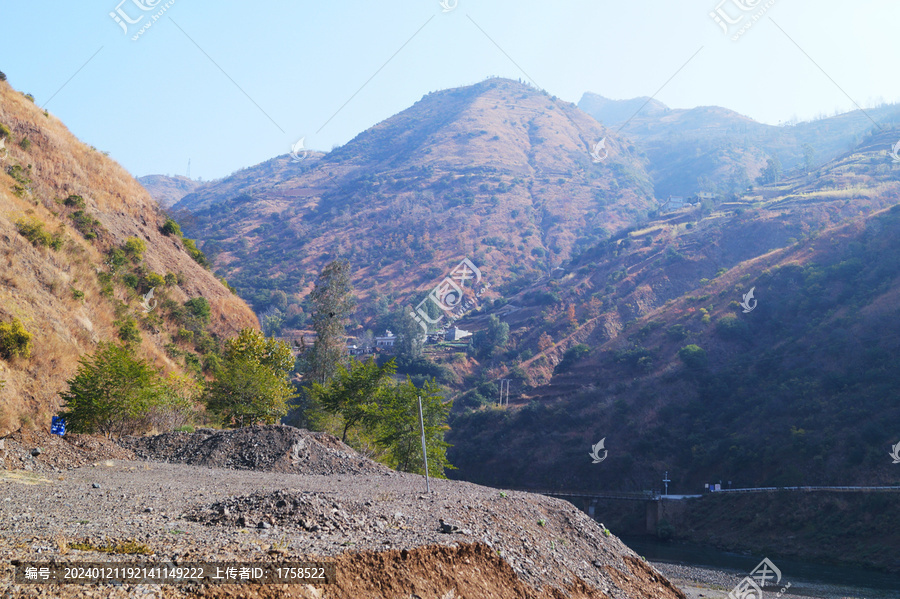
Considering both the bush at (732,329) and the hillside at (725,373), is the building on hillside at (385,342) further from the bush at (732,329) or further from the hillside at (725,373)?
the bush at (732,329)

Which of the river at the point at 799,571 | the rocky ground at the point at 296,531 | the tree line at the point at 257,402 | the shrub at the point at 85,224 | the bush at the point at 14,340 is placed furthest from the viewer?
the shrub at the point at 85,224

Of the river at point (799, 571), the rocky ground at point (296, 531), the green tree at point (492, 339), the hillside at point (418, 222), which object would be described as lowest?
the rocky ground at point (296, 531)

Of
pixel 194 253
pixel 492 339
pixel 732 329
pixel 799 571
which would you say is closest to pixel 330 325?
pixel 194 253

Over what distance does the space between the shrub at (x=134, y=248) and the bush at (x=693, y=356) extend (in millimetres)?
53140

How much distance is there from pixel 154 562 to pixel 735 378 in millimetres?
61640

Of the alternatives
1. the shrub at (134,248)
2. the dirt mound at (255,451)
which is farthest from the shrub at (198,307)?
the dirt mound at (255,451)

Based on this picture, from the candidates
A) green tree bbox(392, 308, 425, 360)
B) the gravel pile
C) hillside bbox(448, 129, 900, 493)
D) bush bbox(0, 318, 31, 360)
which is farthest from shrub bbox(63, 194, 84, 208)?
green tree bbox(392, 308, 425, 360)

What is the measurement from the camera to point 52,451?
15.9 meters

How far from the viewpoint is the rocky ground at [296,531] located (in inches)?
265

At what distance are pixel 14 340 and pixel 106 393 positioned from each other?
4953mm

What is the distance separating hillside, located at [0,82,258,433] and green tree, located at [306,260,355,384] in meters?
7.46

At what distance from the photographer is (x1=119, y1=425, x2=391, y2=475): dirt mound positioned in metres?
20.1

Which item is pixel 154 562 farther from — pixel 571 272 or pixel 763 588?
pixel 571 272

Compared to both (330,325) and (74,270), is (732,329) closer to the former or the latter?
(330,325)
